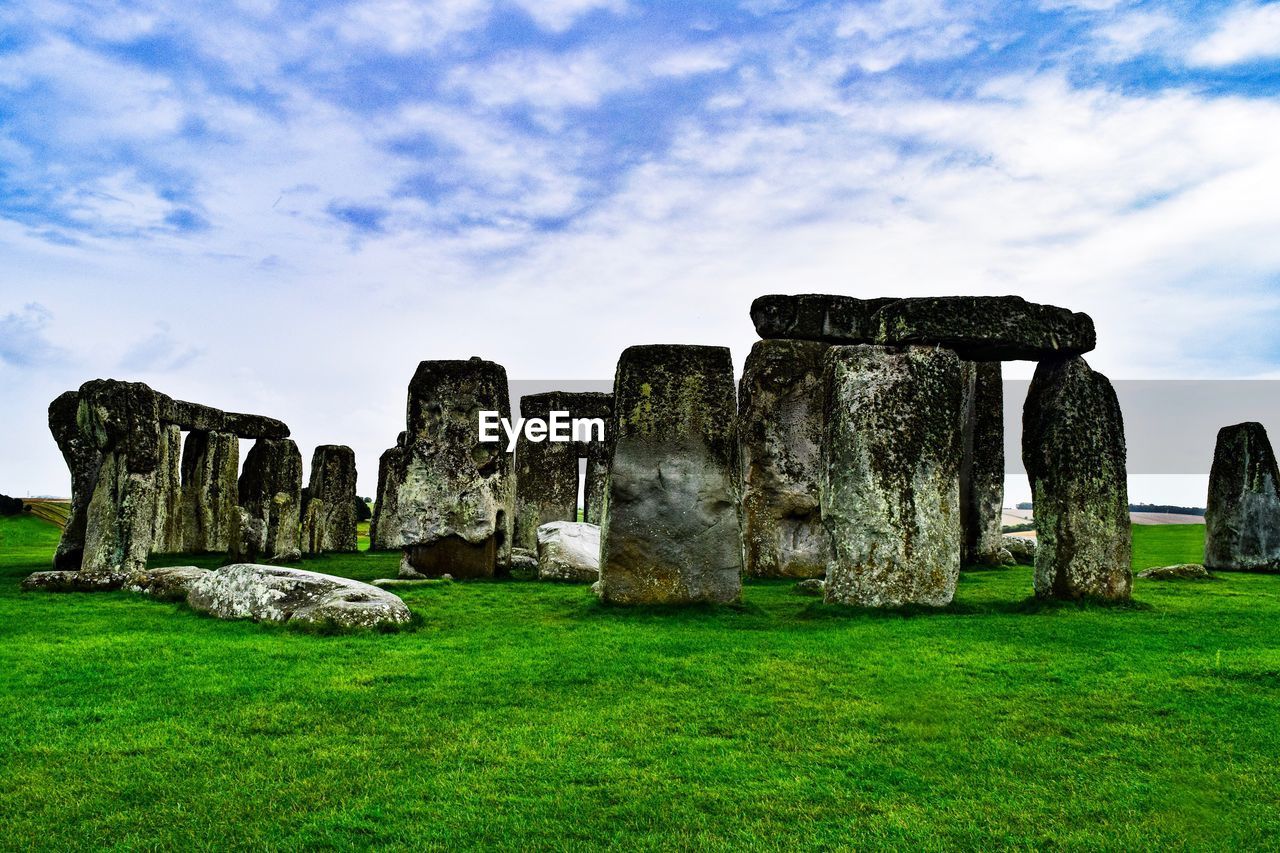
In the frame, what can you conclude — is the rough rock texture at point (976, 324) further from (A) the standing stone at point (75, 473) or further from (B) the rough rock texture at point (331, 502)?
(B) the rough rock texture at point (331, 502)

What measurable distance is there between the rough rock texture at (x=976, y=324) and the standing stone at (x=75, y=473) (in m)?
11.3

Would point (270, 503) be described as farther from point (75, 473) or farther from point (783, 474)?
point (783, 474)

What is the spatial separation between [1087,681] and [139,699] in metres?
6.55

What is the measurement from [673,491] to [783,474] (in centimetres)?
516

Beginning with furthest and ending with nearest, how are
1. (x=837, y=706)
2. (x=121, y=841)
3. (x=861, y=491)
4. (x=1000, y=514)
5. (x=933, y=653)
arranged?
(x=1000, y=514), (x=861, y=491), (x=933, y=653), (x=837, y=706), (x=121, y=841)

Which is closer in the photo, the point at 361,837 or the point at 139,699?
the point at 361,837

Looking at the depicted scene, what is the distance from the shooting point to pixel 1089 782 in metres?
5.11

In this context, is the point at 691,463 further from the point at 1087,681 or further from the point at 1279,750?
the point at 1279,750

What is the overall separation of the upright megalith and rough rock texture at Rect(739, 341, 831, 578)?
801cm

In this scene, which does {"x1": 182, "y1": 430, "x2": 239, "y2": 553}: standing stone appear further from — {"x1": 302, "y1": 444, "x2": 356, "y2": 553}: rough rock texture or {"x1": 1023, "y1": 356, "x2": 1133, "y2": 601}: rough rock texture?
{"x1": 1023, "y1": 356, "x2": 1133, "y2": 601}: rough rock texture

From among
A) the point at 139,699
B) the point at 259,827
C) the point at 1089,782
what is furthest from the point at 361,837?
A: the point at 1089,782

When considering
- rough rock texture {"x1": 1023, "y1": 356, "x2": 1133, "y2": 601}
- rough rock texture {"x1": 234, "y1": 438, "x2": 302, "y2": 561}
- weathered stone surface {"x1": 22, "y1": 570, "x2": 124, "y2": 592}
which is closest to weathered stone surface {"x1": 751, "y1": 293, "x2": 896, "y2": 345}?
rough rock texture {"x1": 1023, "y1": 356, "x2": 1133, "y2": 601}

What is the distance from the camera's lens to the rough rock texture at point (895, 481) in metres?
10.4

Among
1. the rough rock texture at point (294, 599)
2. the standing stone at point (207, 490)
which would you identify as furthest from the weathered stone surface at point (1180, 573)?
the standing stone at point (207, 490)
